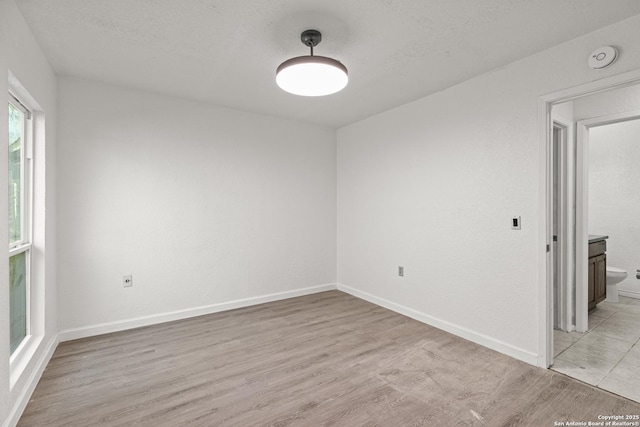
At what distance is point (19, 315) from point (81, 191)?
1.24 metres

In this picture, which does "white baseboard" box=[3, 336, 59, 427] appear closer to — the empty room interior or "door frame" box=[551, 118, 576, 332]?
the empty room interior

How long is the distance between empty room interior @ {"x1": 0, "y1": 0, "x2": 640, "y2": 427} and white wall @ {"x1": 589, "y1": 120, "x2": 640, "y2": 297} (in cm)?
3

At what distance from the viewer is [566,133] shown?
10.2ft

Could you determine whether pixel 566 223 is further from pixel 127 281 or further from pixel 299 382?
pixel 127 281

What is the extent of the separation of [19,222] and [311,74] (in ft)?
7.96

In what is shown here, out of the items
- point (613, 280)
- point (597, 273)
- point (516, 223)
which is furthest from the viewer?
point (613, 280)

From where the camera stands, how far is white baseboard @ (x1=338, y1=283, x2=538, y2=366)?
2568 mm

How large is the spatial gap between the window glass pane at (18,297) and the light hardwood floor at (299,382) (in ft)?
1.25

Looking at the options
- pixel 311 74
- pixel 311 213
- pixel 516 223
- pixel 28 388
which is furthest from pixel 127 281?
pixel 516 223

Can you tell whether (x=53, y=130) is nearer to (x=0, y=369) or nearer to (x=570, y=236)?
(x=0, y=369)

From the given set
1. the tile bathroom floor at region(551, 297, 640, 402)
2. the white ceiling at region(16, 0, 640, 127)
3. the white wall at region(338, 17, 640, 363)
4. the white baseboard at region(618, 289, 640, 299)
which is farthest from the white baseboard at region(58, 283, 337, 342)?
the white baseboard at region(618, 289, 640, 299)

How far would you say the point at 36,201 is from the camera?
8.09ft

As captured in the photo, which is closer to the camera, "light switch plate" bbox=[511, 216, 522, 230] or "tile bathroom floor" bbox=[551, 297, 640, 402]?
"tile bathroom floor" bbox=[551, 297, 640, 402]

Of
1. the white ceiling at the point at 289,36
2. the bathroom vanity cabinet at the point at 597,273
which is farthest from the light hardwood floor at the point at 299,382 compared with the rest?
the white ceiling at the point at 289,36
